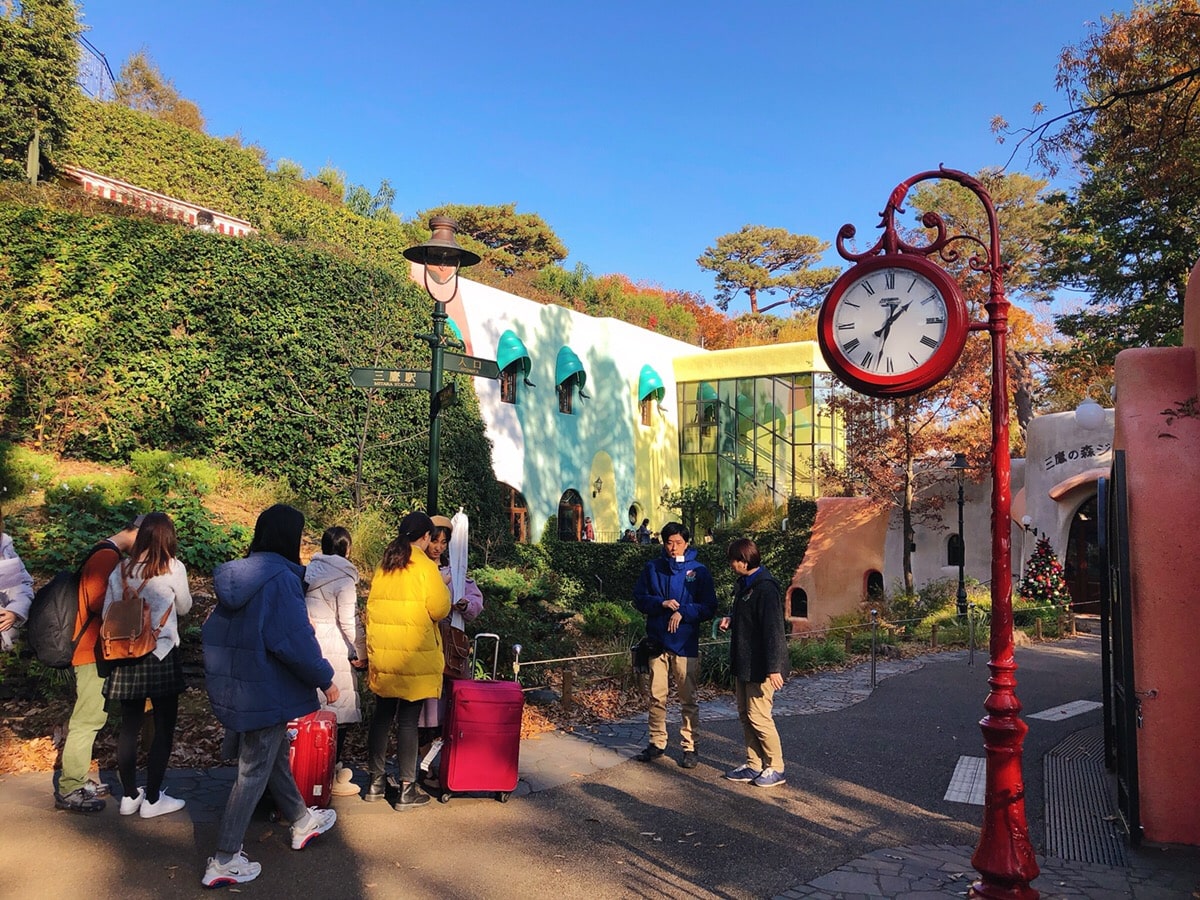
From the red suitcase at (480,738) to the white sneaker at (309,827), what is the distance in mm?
883

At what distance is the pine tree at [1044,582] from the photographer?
693 inches

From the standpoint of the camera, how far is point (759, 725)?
6.26 m

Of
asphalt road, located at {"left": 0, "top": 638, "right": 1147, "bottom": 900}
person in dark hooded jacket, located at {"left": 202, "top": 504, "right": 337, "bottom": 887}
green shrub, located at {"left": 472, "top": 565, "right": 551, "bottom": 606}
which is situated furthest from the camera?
green shrub, located at {"left": 472, "top": 565, "right": 551, "bottom": 606}

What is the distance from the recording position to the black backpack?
4887mm

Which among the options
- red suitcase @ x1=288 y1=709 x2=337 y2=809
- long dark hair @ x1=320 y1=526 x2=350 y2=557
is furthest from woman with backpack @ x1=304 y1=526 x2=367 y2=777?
red suitcase @ x1=288 y1=709 x2=337 y2=809

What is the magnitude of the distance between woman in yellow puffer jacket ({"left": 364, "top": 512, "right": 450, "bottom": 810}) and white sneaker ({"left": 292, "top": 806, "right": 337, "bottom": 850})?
0.61m

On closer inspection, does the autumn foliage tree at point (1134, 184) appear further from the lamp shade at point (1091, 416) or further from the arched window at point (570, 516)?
the arched window at point (570, 516)

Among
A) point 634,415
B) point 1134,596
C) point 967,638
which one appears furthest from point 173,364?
point 634,415

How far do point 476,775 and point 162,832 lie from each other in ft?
5.92

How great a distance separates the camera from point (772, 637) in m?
6.15

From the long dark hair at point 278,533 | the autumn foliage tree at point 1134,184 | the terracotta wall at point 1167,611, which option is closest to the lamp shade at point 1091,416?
the autumn foliage tree at point 1134,184

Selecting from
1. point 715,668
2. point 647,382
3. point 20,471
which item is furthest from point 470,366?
point 647,382

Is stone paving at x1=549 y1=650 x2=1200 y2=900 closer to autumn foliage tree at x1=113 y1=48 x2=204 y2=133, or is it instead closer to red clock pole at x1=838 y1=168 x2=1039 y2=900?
red clock pole at x1=838 y1=168 x2=1039 y2=900

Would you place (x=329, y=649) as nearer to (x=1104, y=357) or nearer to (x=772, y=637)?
(x=772, y=637)
